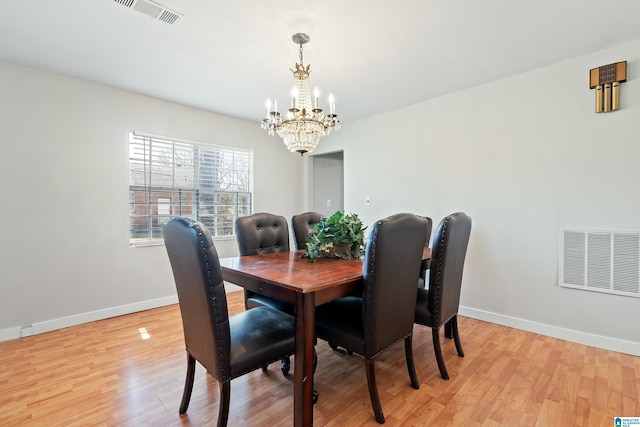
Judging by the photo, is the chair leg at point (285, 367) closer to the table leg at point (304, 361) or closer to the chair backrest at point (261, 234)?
the table leg at point (304, 361)

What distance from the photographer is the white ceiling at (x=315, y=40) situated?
183 centimetres

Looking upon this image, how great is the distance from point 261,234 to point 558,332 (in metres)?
2.78

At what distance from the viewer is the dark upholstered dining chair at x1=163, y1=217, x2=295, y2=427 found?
125 centimetres

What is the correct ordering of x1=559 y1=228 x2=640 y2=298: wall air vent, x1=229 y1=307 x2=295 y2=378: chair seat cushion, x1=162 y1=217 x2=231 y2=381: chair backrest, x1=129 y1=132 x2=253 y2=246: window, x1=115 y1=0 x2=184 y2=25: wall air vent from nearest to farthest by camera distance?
x1=162 y1=217 x2=231 y2=381: chair backrest, x1=229 y1=307 x2=295 y2=378: chair seat cushion, x1=115 y1=0 x2=184 y2=25: wall air vent, x1=559 y1=228 x2=640 y2=298: wall air vent, x1=129 y1=132 x2=253 y2=246: window

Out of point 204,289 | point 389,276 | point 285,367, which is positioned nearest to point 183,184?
point 285,367

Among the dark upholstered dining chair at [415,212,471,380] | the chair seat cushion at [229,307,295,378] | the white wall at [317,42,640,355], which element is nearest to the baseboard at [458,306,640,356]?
the white wall at [317,42,640,355]

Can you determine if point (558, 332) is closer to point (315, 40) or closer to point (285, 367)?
point (285, 367)

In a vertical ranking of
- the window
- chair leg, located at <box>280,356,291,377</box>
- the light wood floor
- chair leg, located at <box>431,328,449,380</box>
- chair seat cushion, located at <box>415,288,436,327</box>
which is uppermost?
the window

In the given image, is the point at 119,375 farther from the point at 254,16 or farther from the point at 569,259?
the point at 569,259

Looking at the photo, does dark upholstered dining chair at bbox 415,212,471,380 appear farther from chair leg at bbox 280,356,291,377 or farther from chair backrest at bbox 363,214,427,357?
chair leg at bbox 280,356,291,377

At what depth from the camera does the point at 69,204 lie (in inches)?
109

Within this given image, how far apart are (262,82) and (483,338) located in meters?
3.18

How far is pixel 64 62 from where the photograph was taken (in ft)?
8.15

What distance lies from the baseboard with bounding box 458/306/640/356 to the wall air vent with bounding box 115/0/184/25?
3.65m
